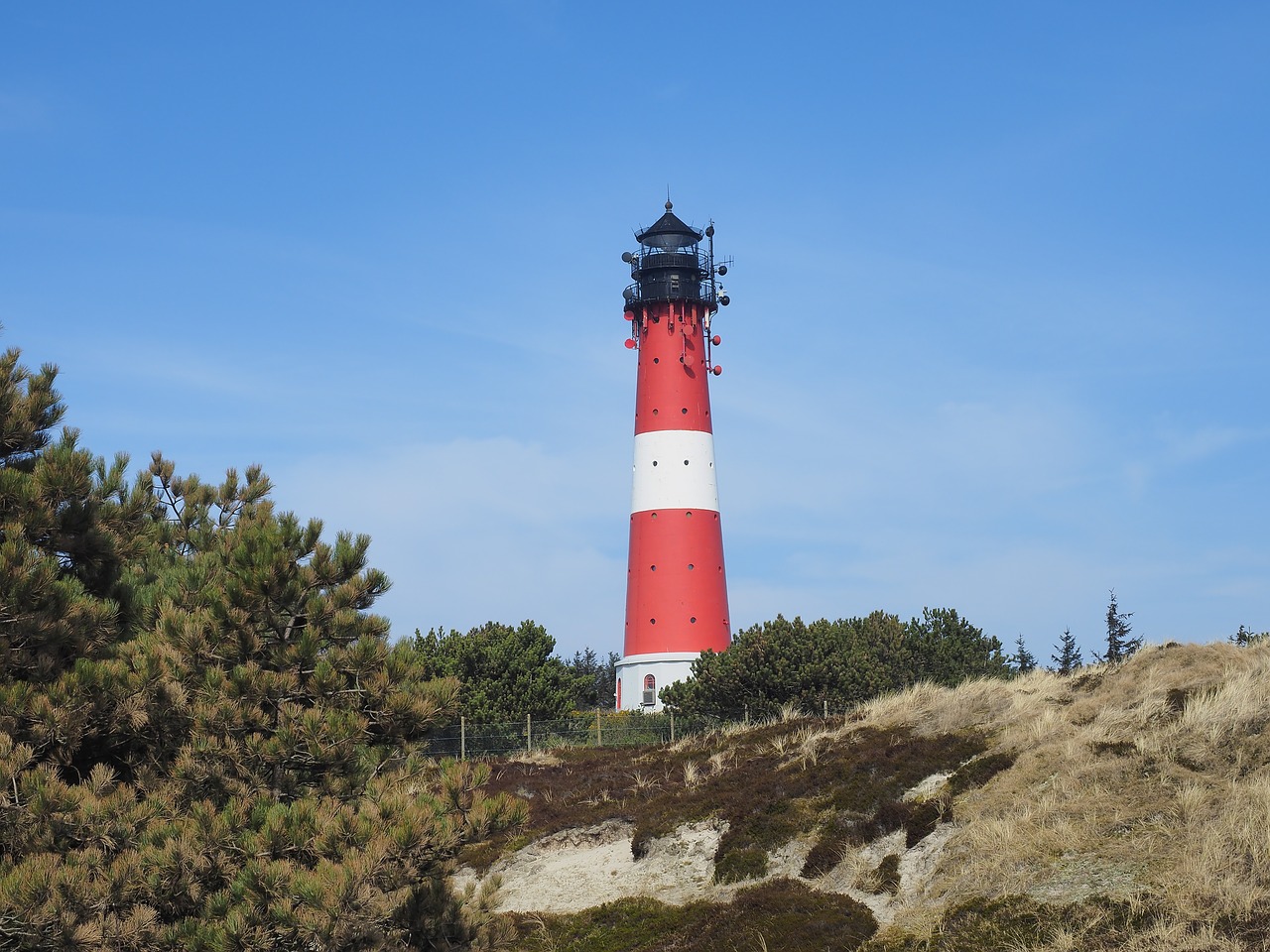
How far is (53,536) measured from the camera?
47.9 ft

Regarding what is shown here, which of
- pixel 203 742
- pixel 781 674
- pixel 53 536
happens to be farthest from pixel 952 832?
pixel 781 674

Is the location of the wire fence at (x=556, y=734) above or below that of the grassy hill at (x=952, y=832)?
above

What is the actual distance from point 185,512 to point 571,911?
34.2 ft

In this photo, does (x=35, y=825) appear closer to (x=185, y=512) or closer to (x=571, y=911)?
(x=185, y=512)

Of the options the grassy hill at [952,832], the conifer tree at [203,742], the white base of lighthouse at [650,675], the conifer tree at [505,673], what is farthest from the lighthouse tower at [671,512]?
the conifer tree at [203,742]

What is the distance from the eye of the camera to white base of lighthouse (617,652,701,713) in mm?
51781

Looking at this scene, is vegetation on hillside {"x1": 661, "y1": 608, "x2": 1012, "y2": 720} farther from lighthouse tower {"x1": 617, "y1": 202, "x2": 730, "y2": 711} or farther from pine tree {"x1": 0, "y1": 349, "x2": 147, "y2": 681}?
pine tree {"x1": 0, "y1": 349, "x2": 147, "y2": 681}

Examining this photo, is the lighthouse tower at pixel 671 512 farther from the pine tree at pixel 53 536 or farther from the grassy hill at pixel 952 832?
the pine tree at pixel 53 536

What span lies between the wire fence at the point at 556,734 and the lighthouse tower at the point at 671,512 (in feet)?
20.4

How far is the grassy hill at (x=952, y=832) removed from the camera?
16.1m

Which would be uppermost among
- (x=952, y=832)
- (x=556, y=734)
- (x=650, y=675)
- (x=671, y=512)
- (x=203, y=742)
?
(x=671, y=512)

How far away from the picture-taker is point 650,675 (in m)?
52.5

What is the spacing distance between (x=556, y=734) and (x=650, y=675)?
322 inches

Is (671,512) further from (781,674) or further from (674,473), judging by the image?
(781,674)
